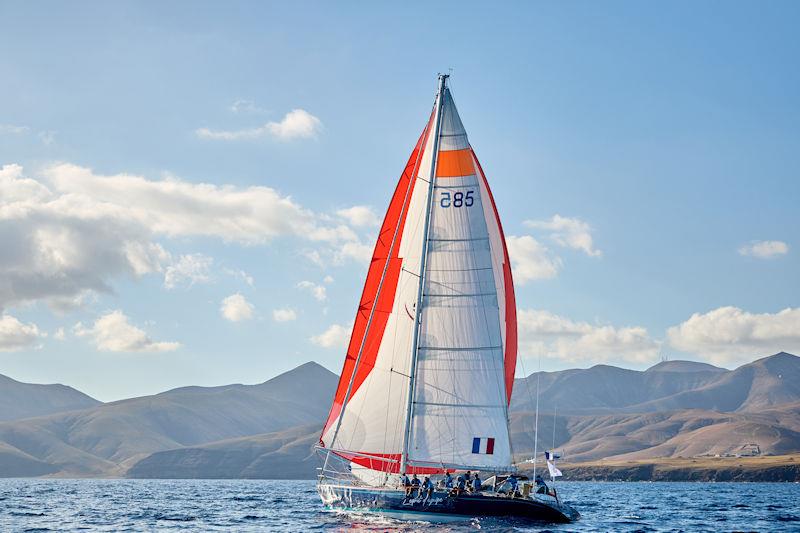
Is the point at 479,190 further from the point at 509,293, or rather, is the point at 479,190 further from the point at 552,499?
the point at 552,499

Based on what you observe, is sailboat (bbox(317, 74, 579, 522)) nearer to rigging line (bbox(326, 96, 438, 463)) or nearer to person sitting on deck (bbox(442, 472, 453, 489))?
rigging line (bbox(326, 96, 438, 463))

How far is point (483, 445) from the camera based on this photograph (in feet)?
153

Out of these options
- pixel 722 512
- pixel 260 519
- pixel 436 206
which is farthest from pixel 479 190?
pixel 722 512

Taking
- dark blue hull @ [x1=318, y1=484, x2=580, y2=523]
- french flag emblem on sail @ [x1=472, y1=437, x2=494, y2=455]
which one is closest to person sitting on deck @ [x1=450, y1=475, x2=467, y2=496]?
dark blue hull @ [x1=318, y1=484, x2=580, y2=523]

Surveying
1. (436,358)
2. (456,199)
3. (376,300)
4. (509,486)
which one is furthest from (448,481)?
(456,199)

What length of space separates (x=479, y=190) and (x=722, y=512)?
124 feet

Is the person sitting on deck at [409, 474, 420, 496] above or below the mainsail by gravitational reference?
below

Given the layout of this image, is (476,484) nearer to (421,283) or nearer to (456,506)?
(456,506)

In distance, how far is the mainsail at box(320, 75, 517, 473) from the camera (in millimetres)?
46750

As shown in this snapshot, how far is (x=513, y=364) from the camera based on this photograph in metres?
52.8

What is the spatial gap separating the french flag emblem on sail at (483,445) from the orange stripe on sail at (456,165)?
13.9 meters

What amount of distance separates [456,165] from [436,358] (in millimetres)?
10400

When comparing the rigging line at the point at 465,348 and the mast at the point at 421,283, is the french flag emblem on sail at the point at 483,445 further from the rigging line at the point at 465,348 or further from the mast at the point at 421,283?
the rigging line at the point at 465,348

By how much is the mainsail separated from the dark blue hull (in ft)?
6.29
